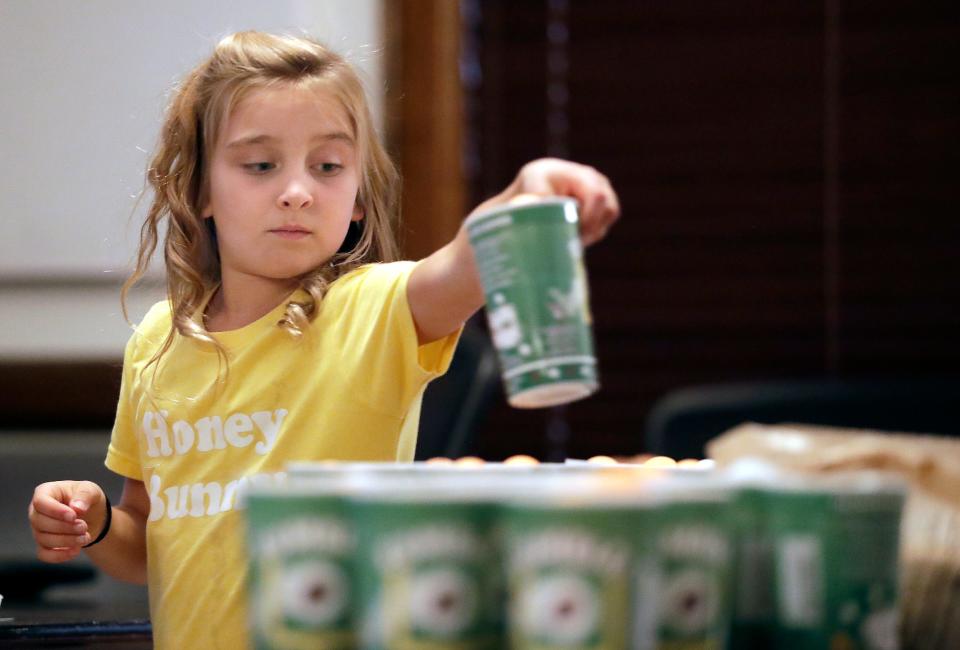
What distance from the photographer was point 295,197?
1.18 m

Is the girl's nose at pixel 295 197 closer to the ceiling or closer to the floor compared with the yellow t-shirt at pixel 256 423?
closer to the ceiling

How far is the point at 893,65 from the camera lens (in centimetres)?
293

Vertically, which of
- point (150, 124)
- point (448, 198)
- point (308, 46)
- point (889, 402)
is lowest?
point (889, 402)

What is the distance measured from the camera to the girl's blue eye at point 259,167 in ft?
4.02

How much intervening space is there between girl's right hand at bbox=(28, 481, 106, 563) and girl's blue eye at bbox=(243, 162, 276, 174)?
0.34 m

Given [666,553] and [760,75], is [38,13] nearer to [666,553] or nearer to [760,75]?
[760,75]

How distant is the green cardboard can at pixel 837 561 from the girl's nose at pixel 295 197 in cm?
69

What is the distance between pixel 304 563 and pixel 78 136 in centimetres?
227

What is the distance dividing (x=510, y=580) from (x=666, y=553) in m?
0.07

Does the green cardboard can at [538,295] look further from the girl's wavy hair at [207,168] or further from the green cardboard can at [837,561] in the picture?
the girl's wavy hair at [207,168]

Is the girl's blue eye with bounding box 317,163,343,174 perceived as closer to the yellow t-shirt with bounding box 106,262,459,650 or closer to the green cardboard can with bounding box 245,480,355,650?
the yellow t-shirt with bounding box 106,262,459,650

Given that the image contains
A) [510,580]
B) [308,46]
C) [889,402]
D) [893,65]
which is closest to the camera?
[510,580]

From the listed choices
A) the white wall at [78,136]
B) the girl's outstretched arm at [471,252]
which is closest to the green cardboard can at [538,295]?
the girl's outstretched arm at [471,252]

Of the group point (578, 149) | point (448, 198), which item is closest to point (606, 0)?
point (578, 149)
